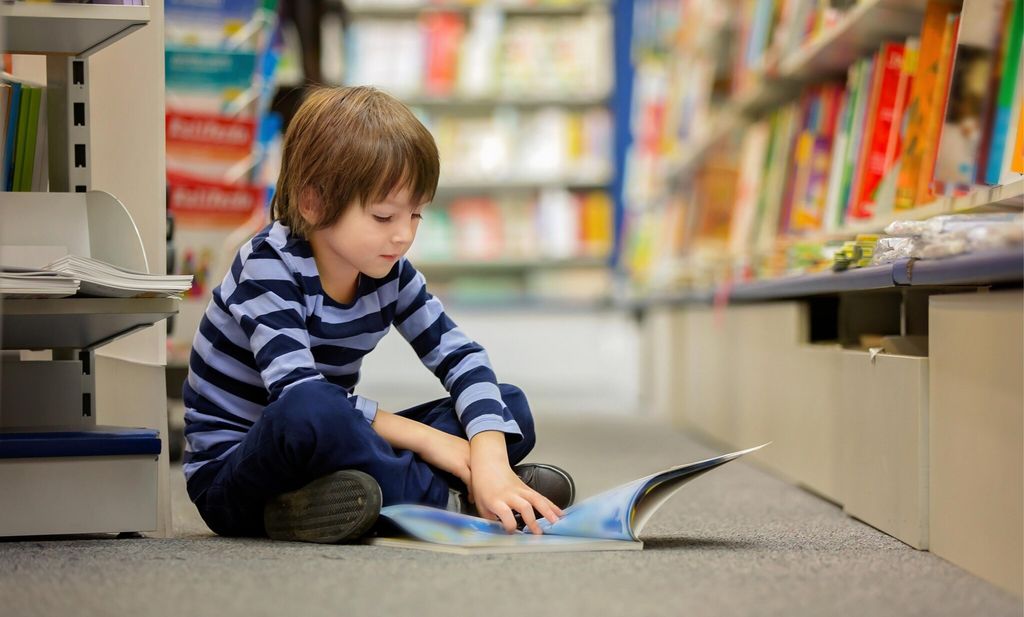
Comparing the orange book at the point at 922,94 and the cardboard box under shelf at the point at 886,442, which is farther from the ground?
the orange book at the point at 922,94

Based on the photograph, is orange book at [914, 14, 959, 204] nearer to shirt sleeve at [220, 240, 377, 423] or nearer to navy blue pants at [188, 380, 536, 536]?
navy blue pants at [188, 380, 536, 536]

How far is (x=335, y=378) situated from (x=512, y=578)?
0.48 meters

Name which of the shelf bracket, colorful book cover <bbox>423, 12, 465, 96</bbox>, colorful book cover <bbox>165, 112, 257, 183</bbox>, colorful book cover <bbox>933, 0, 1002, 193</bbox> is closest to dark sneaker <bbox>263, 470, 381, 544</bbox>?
the shelf bracket

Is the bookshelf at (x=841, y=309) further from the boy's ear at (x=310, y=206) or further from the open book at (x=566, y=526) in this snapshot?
the boy's ear at (x=310, y=206)

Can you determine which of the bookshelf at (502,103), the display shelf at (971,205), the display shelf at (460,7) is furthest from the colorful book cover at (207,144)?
the display shelf at (460,7)

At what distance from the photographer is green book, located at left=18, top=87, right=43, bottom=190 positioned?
63.7 inches

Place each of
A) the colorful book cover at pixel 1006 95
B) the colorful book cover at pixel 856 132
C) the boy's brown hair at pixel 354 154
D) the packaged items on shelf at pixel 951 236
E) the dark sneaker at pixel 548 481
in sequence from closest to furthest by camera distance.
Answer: the packaged items on shelf at pixel 951 236
the boy's brown hair at pixel 354 154
the dark sneaker at pixel 548 481
the colorful book cover at pixel 1006 95
the colorful book cover at pixel 856 132

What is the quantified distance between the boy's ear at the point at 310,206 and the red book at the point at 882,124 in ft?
3.44

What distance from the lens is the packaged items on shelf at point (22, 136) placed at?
1.61 metres

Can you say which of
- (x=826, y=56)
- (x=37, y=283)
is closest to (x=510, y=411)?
(x=37, y=283)

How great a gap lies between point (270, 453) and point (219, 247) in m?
1.57

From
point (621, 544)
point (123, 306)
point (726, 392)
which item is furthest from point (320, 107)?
point (726, 392)

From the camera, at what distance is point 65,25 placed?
1.45 meters

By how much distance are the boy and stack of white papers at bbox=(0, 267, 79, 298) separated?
19 cm
